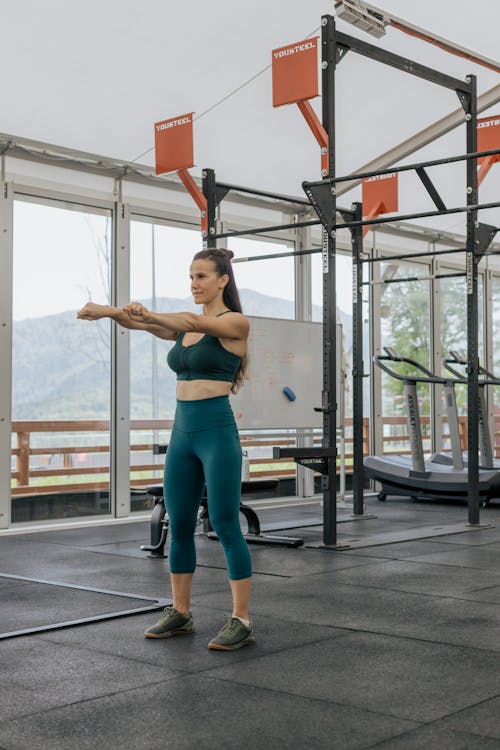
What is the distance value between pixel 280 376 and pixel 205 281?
3.37 meters

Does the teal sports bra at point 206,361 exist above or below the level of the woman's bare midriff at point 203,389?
above

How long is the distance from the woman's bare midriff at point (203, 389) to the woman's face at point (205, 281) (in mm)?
281

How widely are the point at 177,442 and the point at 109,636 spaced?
2.52 feet

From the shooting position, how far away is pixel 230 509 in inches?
120

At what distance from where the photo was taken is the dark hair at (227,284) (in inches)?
125

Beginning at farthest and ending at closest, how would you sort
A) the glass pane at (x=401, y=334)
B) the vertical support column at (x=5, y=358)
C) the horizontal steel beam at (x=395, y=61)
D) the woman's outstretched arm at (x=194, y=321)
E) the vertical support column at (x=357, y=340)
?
the glass pane at (x=401, y=334), the vertical support column at (x=357, y=340), the vertical support column at (x=5, y=358), the horizontal steel beam at (x=395, y=61), the woman's outstretched arm at (x=194, y=321)

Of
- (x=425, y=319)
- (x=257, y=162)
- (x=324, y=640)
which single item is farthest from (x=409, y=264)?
(x=324, y=640)

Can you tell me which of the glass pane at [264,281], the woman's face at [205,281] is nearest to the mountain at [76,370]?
the glass pane at [264,281]

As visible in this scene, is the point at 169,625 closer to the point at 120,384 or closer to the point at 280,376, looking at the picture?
the point at 280,376

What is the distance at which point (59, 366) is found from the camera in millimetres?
6848

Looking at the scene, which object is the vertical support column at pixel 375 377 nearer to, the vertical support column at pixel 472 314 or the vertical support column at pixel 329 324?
the vertical support column at pixel 472 314

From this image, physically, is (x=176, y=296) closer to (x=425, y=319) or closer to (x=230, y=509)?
(x=425, y=319)

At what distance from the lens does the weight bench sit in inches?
208

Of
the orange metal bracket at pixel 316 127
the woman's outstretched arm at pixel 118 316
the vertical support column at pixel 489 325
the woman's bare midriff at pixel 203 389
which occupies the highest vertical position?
the orange metal bracket at pixel 316 127
